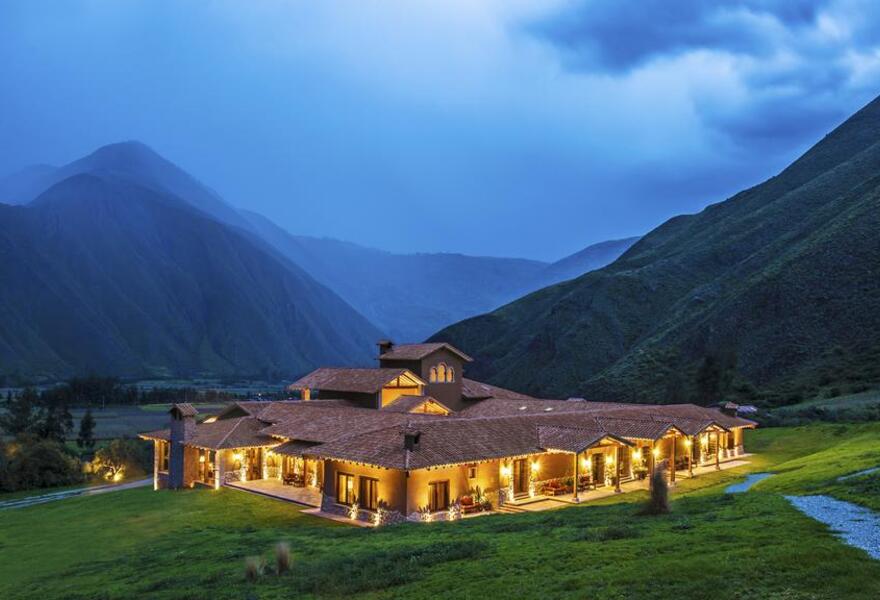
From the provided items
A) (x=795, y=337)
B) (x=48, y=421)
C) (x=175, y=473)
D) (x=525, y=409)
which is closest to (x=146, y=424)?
(x=48, y=421)

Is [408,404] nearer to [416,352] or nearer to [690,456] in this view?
[416,352]

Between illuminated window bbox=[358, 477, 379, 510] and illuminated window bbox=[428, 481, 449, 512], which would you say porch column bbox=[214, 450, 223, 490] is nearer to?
illuminated window bbox=[358, 477, 379, 510]

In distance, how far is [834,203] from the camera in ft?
347

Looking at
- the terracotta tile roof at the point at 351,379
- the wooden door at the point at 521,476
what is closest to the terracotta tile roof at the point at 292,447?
the terracotta tile roof at the point at 351,379

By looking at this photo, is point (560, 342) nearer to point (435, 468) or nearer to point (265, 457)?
point (265, 457)

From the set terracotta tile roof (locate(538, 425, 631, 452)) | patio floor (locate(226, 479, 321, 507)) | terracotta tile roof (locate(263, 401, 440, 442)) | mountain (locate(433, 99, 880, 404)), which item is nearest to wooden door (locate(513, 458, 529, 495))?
terracotta tile roof (locate(538, 425, 631, 452))

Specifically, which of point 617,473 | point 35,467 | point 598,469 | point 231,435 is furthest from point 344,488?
point 35,467

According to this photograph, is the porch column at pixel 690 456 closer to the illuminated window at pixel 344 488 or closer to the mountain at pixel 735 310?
the illuminated window at pixel 344 488

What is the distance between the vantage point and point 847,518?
1812 cm

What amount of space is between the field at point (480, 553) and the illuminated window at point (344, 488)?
213 centimetres

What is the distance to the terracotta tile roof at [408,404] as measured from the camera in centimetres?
4700

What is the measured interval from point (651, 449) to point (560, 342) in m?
75.4

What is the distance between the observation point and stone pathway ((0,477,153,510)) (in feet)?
160

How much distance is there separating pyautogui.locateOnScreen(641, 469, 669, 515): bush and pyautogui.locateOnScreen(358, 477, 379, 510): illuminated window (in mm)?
13506
